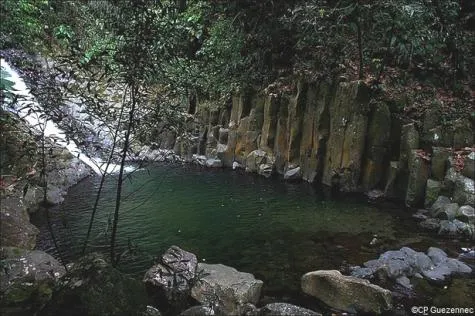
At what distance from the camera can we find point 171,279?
589 cm

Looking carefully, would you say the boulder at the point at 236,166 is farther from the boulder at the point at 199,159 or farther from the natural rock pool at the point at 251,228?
the natural rock pool at the point at 251,228

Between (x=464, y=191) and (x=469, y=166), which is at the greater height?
(x=469, y=166)

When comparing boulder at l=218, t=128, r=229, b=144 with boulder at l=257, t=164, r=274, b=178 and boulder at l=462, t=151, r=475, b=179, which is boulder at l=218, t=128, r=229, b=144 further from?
boulder at l=462, t=151, r=475, b=179

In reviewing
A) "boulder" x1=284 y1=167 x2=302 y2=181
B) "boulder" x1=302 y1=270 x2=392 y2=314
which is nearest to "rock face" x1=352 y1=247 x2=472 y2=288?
"boulder" x1=302 y1=270 x2=392 y2=314

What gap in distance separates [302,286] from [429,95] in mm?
8655

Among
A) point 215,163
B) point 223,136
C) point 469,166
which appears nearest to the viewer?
point 469,166

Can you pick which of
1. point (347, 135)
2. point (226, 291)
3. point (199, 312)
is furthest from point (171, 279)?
point (347, 135)

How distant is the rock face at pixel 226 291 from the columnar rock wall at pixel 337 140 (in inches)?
113

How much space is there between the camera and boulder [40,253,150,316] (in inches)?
166

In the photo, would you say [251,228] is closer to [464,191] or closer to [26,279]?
[464,191]

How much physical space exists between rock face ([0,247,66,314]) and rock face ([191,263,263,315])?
6.79 feet

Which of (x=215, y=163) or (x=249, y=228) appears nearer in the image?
(x=249, y=228)

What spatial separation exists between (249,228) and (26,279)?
527 cm

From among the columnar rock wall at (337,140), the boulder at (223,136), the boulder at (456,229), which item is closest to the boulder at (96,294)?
the columnar rock wall at (337,140)
